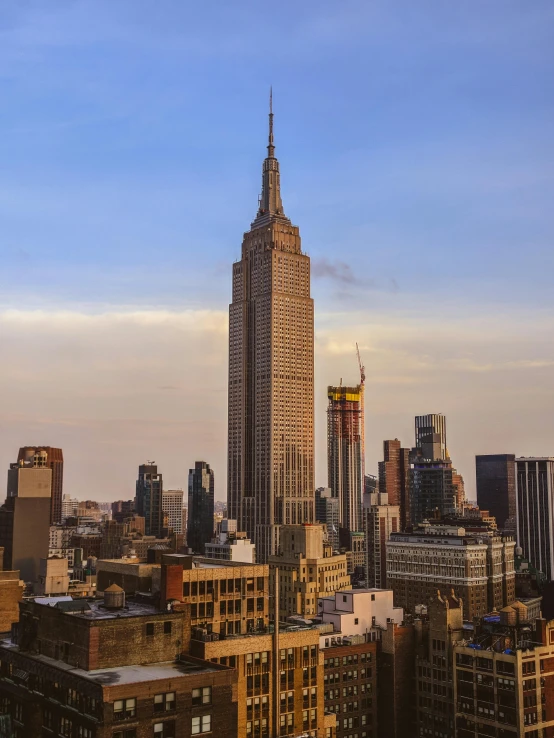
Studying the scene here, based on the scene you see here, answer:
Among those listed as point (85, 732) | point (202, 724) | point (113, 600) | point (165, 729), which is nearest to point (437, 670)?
point (113, 600)

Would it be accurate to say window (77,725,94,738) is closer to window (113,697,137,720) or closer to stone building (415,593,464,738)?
window (113,697,137,720)

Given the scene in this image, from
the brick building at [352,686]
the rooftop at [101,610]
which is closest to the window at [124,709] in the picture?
the rooftop at [101,610]

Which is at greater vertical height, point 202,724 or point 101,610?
point 101,610

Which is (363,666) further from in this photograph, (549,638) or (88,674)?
(88,674)

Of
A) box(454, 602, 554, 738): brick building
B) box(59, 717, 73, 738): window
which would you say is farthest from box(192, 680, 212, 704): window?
box(454, 602, 554, 738): brick building

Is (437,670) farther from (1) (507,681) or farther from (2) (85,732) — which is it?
(2) (85,732)
